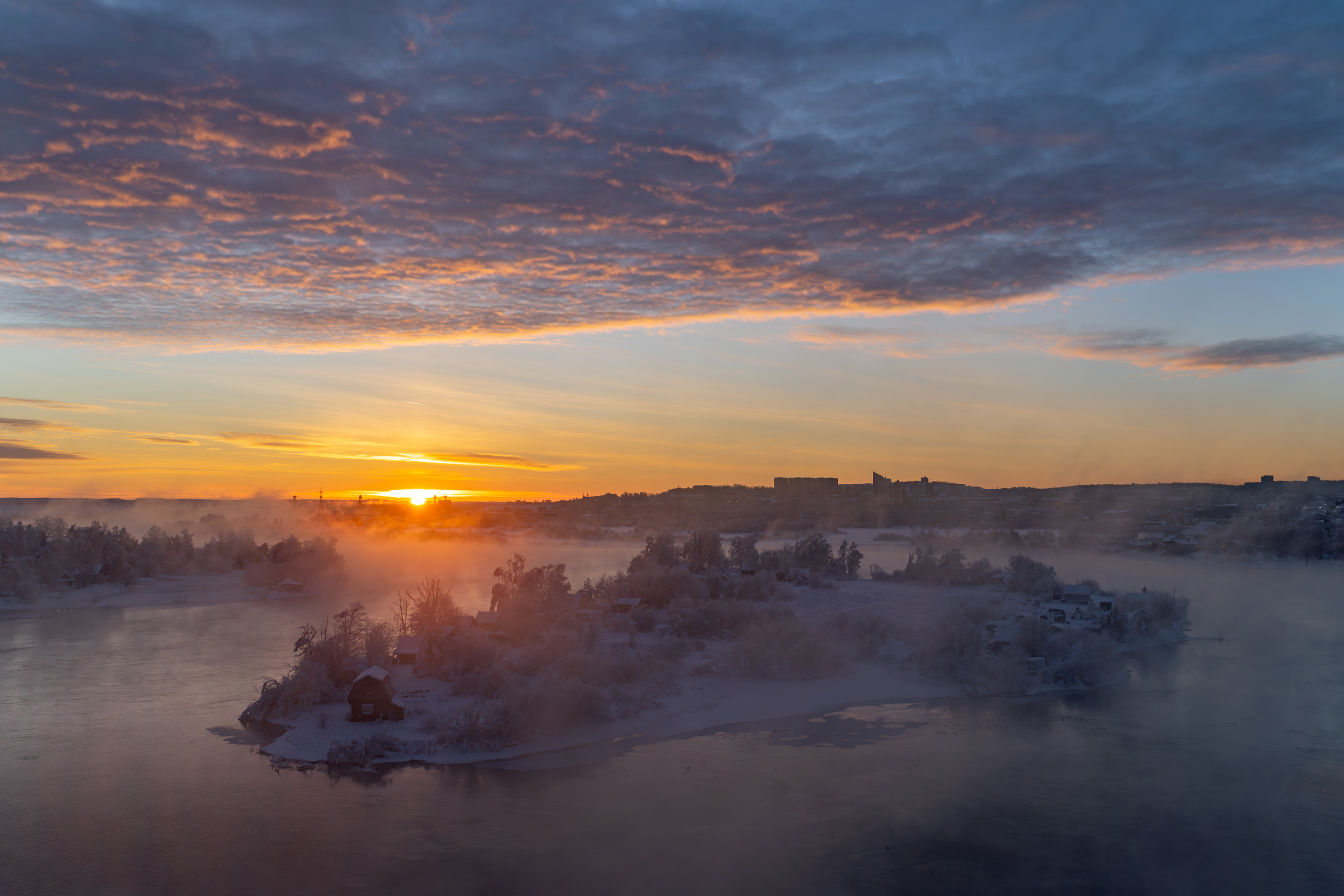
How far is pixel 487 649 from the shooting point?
30.4 meters

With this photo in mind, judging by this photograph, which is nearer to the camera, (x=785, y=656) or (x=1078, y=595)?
(x=785, y=656)

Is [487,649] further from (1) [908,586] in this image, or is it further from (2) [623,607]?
(1) [908,586]

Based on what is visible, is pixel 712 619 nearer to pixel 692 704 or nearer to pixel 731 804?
pixel 692 704

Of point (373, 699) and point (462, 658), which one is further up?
point (462, 658)

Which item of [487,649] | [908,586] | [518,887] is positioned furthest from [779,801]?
[908,586]

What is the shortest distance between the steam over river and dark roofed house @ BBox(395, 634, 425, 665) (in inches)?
202

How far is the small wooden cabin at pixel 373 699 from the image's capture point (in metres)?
24.9

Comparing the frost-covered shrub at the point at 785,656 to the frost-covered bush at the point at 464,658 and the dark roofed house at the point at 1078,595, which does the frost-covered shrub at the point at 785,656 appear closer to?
the frost-covered bush at the point at 464,658

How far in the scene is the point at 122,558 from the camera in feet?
209

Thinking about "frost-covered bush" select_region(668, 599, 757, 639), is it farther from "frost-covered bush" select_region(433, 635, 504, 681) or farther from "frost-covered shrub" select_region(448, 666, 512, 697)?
"frost-covered shrub" select_region(448, 666, 512, 697)

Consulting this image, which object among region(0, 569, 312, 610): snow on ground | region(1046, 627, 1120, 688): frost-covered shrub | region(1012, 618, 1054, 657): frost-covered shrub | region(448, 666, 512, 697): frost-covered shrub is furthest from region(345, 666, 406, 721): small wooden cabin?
region(0, 569, 312, 610): snow on ground

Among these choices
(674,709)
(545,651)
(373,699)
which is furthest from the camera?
(545,651)

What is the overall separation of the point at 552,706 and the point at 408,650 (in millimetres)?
8345

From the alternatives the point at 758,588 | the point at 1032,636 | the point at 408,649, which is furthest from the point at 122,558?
the point at 1032,636
